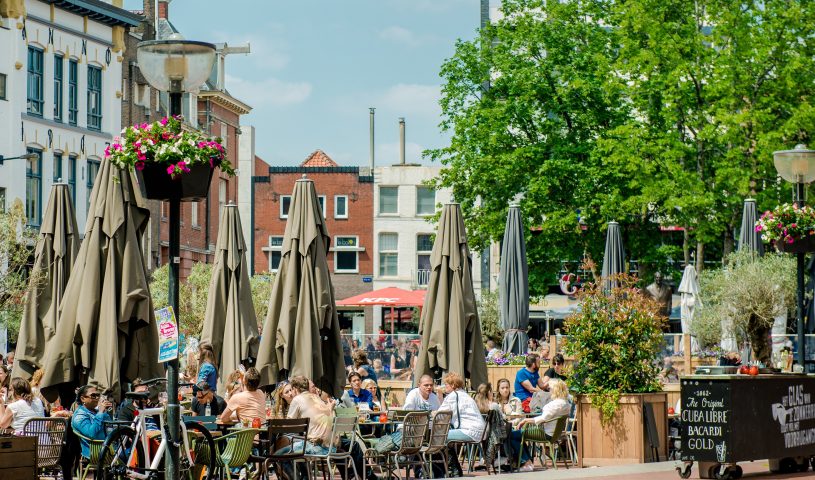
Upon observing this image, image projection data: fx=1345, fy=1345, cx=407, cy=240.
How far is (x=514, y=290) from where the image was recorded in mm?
28078

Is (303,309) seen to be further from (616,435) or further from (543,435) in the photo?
(616,435)

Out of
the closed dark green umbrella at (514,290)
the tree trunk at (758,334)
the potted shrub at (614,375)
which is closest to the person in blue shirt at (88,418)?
the potted shrub at (614,375)

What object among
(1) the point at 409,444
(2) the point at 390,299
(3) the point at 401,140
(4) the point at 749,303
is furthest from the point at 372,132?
(1) the point at 409,444

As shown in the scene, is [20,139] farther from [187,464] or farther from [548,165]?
[187,464]

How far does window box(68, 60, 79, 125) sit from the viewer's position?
45.4 metres

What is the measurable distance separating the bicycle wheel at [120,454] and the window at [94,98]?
33.8 m

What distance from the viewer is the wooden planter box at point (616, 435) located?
714 inches

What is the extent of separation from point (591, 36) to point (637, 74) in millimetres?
4818

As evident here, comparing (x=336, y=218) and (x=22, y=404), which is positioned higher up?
(x=336, y=218)

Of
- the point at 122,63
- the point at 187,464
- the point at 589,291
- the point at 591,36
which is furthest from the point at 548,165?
the point at 187,464

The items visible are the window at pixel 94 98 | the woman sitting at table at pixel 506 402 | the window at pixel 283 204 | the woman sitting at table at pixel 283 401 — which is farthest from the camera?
the window at pixel 283 204

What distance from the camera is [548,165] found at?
1757 inches

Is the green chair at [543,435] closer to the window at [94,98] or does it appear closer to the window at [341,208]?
the window at [94,98]

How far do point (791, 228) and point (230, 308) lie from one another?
9.53 m
